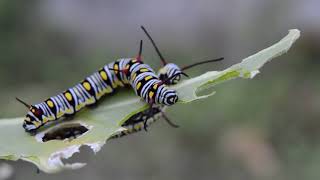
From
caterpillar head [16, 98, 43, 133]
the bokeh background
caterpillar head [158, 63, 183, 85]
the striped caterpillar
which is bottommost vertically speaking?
the bokeh background

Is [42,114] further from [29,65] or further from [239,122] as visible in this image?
[29,65]

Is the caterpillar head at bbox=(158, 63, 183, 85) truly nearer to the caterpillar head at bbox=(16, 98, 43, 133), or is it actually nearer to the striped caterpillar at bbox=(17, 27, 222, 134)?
the striped caterpillar at bbox=(17, 27, 222, 134)

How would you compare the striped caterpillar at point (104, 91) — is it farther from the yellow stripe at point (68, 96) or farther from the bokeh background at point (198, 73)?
the bokeh background at point (198, 73)

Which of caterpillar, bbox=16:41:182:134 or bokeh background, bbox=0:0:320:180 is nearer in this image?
caterpillar, bbox=16:41:182:134

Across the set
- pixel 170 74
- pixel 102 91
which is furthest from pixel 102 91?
pixel 170 74

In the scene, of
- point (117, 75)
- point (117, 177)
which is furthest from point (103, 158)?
point (117, 75)

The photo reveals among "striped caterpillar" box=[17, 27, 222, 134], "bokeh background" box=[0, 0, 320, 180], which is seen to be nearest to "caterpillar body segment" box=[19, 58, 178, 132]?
"striped caterpillar" box=[17, 27, 222, 134]
